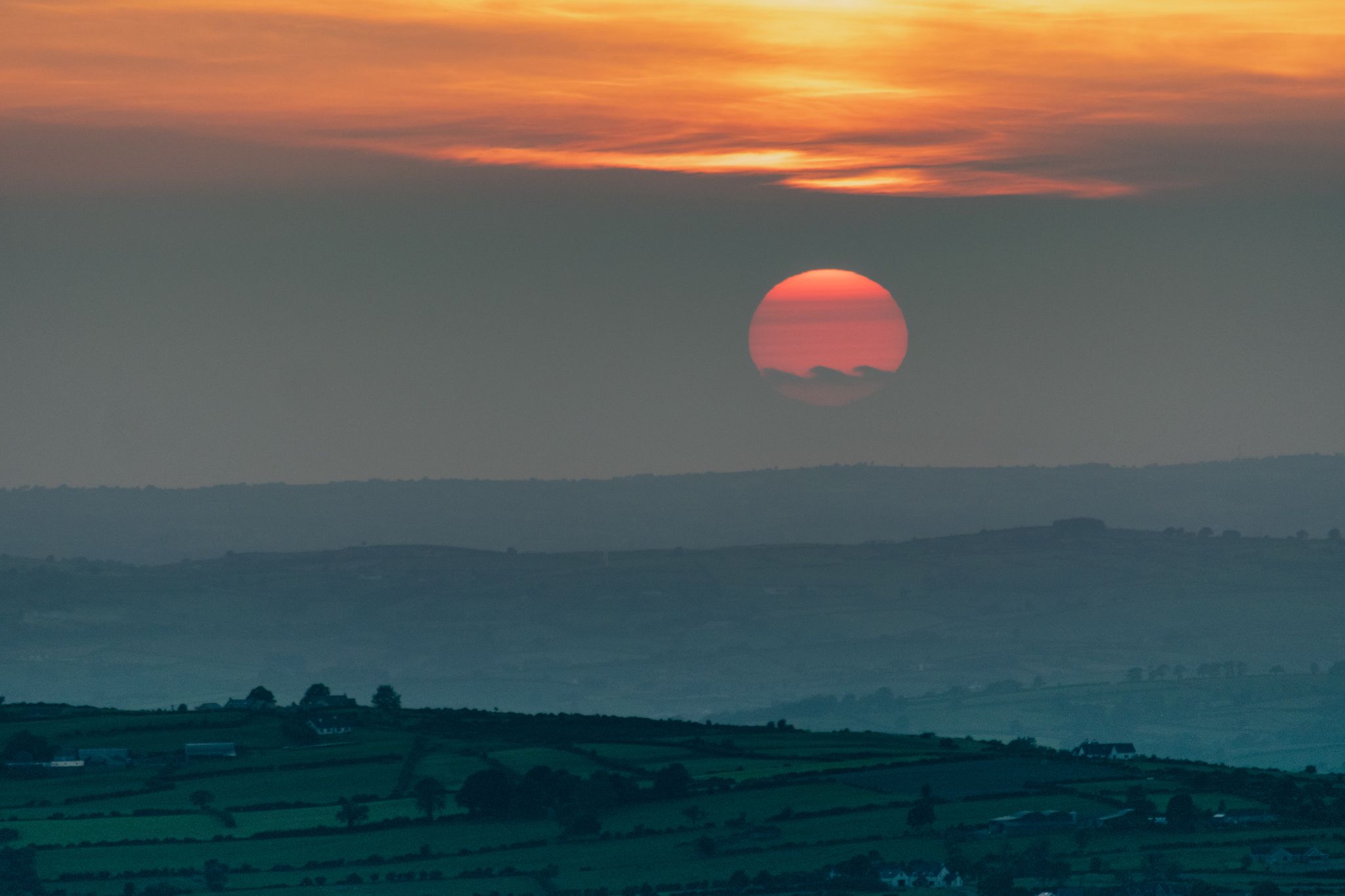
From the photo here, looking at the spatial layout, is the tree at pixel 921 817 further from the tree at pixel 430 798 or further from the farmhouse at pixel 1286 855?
the tree at pixel 430 798

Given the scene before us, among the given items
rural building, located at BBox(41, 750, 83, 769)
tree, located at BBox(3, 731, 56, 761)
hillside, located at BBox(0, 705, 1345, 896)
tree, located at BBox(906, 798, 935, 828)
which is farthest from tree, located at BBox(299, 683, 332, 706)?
tree, located at BBox(906, 798, 935, 828)

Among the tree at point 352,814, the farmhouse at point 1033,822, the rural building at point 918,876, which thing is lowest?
the rural building at point 918,876

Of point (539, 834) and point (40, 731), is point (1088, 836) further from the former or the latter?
point (40, 731)

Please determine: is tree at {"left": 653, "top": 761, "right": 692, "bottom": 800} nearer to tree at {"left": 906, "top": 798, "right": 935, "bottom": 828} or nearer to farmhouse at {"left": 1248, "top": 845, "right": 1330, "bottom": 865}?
tree at {"left": 906, "top": 798, "right": 935, "bottom": 828}

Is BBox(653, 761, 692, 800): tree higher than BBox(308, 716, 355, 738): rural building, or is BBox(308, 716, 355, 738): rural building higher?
BBox(308, 716, 355, 738): rural building

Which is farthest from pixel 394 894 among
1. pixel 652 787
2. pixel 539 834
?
pixel 652 787

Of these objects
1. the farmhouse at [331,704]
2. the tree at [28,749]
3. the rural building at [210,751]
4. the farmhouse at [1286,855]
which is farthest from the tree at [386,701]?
the farmhouse at [1286,855]

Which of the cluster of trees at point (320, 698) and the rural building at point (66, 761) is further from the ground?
the cluster of trees at point (320, 698)

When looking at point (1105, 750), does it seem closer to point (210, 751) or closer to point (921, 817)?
point (921, 817)
